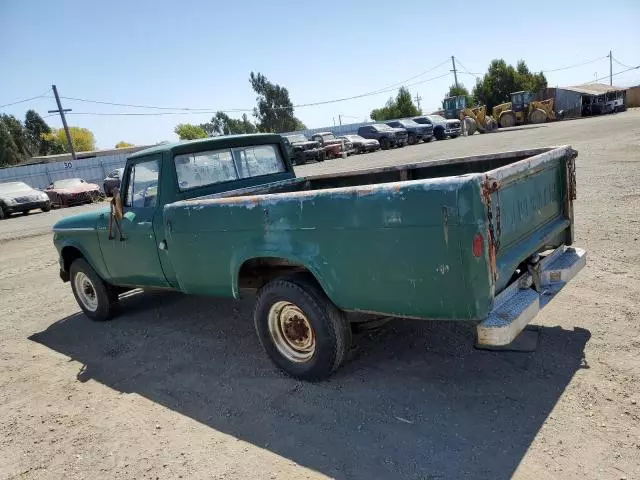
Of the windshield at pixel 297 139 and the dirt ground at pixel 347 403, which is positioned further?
the windshield at pixel 297 139

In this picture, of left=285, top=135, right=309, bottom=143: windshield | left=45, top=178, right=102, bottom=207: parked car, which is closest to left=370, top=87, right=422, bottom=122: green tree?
left=285, top=135, right=309, bottom=143: windshield

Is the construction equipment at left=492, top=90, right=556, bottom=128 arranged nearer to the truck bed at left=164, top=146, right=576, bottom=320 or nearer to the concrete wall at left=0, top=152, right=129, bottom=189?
the concrete wall at left=0, top=152, right=129, bottom=189

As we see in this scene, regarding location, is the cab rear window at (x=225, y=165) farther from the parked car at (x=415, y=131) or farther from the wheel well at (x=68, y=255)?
the parked car at (x=415, y=131)

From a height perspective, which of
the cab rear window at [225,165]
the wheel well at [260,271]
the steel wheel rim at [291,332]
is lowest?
the steel wheel rim at [291,332]

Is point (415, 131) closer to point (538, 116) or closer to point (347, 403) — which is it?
point (538, 116)

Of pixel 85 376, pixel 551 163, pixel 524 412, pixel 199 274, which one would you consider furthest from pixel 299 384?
pixel 551 163

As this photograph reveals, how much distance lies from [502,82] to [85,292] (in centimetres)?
5882

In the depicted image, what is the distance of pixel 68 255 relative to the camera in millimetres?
6020

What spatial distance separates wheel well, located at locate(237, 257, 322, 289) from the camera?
3844 mm

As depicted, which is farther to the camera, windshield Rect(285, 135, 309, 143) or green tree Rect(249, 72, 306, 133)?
green tree Rect(249, 72, 306, 133)

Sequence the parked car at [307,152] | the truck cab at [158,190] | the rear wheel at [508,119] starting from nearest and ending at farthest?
the truck cab at [158,190]
the parked car at [307,152]
the rear wheel at [508,119]

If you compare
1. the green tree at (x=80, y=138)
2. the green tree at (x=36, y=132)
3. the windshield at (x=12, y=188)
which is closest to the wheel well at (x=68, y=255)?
the windshield at (x=12, y=188)

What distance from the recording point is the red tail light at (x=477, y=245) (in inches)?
104

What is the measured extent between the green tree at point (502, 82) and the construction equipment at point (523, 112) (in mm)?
14220
